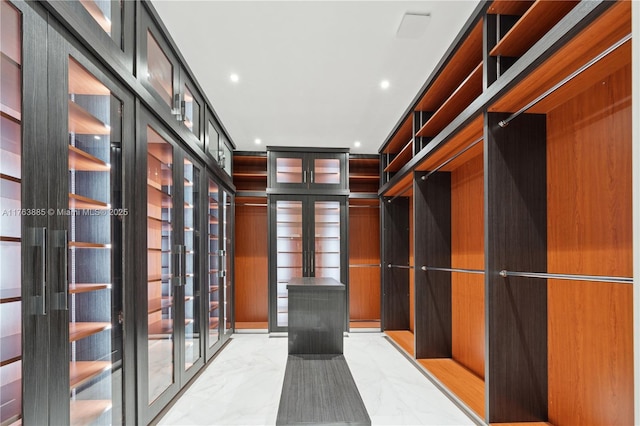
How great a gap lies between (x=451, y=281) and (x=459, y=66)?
227 centimetres

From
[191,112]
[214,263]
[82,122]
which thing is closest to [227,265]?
[214,263]

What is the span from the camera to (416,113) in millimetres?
4230

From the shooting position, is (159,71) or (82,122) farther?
(159,71)

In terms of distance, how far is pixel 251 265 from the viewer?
639cm

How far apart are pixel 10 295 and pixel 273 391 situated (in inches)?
98.9

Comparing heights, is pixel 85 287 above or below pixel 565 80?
below

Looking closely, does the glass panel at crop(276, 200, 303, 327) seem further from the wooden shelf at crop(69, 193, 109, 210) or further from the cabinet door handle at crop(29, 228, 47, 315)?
the cabinet door handle at crop(29, 228, 47, 315)

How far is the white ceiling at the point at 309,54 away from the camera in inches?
102

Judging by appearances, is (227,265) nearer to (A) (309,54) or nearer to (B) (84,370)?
(A) (309,54)

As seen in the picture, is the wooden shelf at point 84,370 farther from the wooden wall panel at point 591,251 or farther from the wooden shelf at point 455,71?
the wooden shelf at point 455,71

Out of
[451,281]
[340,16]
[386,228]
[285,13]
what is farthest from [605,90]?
[386,228]

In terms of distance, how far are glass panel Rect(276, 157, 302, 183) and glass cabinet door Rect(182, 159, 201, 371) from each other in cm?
200

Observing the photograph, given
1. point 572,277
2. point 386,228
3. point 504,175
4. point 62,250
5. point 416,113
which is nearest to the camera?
point 62,250

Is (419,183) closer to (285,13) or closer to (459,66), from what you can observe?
(459,66)
